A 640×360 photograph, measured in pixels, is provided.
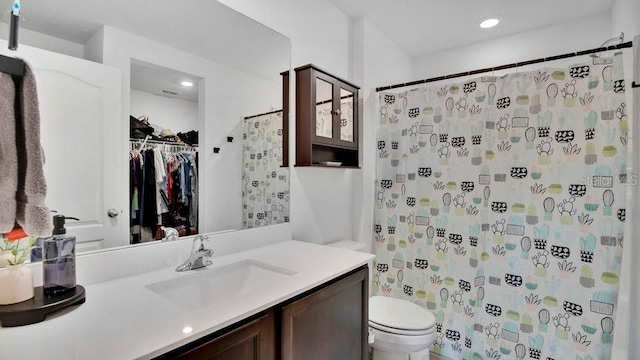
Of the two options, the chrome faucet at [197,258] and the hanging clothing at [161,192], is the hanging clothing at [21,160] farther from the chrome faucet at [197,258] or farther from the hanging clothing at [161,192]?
the chrome faucet at [197,258]

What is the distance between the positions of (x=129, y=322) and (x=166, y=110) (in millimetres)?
825

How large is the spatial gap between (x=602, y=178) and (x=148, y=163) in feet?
7.42

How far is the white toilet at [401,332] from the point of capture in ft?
5.36

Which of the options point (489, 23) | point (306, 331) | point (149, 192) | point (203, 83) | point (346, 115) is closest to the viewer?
point (306, 331)

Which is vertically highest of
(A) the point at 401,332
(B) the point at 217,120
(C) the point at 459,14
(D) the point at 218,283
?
(C) the point at 459,14

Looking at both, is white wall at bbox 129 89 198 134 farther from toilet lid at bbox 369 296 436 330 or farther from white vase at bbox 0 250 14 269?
toilet lid at bbox 369 296 436 330

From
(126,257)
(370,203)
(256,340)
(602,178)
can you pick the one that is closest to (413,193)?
(370,203)

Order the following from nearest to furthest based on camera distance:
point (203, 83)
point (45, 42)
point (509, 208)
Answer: point (45, 42) → point (203, 83) → point (509, 208)

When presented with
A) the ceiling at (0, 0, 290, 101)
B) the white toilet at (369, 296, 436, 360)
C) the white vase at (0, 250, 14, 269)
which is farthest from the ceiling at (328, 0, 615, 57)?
the white vase at (0, 250, 14, 269)

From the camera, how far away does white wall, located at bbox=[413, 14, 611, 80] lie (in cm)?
246

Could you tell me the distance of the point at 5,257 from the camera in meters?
0.86

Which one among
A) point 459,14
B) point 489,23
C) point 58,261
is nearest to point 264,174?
point 58,261

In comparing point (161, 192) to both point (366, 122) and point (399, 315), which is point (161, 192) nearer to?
point (399, 315)

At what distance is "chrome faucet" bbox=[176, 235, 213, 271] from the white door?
0.23m
